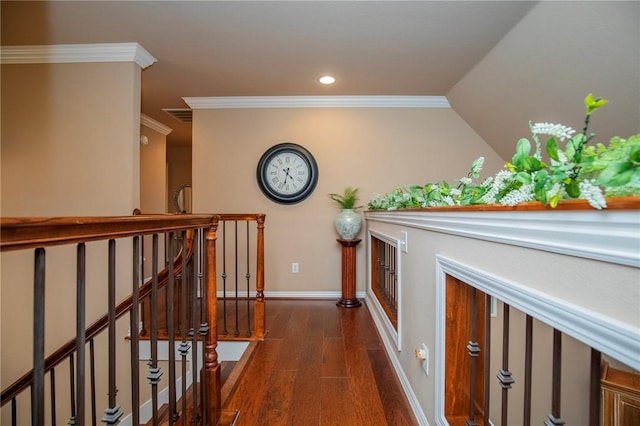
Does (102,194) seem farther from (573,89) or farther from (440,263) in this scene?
(573,89)

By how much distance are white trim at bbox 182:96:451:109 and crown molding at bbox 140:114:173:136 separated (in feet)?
3.55

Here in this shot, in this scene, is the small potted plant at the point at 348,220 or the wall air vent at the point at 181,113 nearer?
the small potted plant at the point at 348,220

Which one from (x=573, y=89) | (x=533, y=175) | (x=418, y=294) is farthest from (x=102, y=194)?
(x=573, y=89)

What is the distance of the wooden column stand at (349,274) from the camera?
3477mm

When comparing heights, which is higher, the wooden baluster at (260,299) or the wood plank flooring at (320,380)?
the wooden baluster at (260,299)

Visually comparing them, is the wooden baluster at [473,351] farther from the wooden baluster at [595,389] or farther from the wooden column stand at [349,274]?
the wooden column stand at [349,274]

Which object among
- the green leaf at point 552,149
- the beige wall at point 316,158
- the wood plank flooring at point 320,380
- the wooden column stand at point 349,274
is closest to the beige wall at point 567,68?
the beige wall at point 316,158

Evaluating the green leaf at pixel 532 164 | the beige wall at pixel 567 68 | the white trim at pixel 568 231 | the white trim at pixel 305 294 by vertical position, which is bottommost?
the white trim at pixel 305 294

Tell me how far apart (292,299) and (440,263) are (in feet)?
9.02

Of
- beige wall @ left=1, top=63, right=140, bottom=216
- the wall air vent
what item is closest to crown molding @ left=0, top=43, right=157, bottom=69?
beige wall @ left=1, top=63, right=140, bottom=216

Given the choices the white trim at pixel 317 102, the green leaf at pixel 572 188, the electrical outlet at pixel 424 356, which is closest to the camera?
→ the green leaf at pixel 572 188

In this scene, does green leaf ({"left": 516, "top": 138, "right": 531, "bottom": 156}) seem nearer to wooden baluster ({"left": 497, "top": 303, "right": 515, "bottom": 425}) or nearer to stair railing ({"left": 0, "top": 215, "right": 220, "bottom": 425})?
wooden baluster ({"left": 497, "top": 303, "right": 515, "bottom": 425})

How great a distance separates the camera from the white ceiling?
2.18 meters

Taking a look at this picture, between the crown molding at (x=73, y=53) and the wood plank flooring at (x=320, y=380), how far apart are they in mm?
2693
